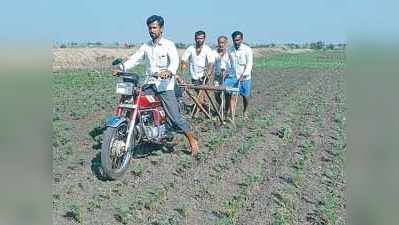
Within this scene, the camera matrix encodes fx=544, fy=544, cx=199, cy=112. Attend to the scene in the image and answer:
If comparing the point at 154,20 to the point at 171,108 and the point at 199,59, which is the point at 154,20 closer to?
the point at 171,108

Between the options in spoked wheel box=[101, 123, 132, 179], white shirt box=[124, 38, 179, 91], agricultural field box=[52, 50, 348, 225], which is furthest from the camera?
white shirt box=[124, 38, 179, 91]

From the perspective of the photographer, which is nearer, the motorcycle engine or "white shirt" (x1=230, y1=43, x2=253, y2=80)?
the motorcycle engine

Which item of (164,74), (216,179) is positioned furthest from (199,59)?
(216,179)

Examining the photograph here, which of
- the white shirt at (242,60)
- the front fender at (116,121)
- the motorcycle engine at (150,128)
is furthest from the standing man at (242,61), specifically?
the front fender at (116,121)

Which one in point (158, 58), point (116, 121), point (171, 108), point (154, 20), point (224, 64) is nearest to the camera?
point (116, 121)

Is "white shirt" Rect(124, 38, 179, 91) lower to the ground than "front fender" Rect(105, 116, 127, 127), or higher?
higher

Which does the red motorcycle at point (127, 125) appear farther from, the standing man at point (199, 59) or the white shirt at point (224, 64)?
the white shirt at point (224, 64)

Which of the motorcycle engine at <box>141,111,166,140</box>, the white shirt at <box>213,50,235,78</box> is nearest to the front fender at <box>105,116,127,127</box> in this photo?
the motorcycle engine at <box>141,111,166,140</box>

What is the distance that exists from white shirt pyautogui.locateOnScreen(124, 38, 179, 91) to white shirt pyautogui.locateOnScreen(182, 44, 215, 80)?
3209 millimetres

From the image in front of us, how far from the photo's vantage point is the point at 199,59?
969cm

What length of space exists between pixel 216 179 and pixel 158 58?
1574 mm

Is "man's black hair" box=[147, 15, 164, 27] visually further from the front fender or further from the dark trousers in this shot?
the front fender

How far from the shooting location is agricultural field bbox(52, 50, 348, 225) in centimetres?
491
